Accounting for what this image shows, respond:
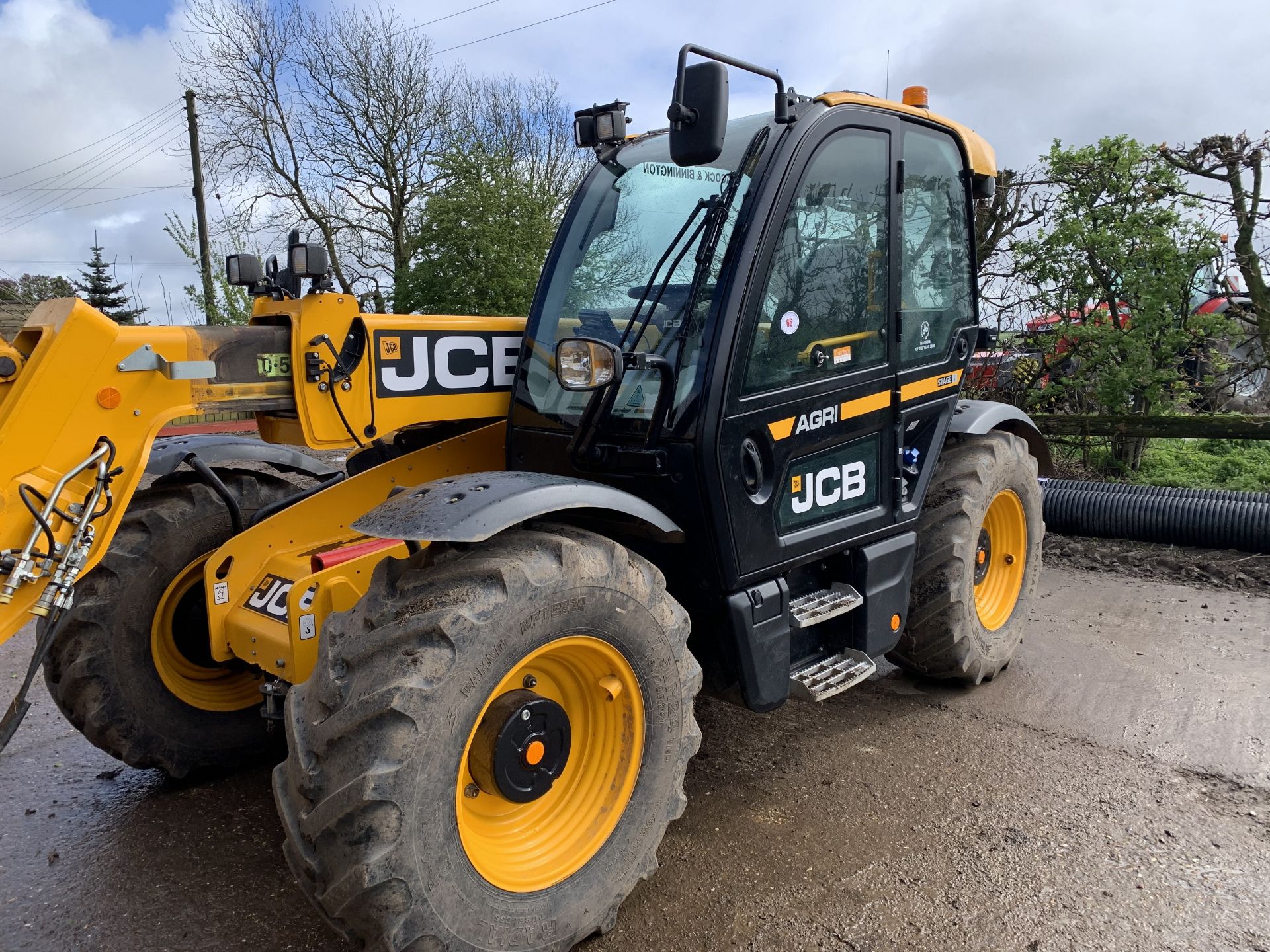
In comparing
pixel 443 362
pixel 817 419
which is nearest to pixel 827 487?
pixel 817 419

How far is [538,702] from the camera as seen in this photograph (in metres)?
2.49

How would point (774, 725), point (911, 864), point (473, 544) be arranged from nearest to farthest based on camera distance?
point (473, 544)
point (911, 864)
point (774, 725)

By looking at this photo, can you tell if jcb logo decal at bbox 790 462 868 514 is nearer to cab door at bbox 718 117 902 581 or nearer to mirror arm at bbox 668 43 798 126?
cab door at bbox 718 117 902 581

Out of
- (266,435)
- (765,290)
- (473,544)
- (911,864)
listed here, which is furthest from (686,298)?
(911,864)

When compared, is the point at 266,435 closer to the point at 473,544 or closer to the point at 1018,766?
the point at 473,544

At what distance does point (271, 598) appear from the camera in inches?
123

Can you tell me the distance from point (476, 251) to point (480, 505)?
12.0m

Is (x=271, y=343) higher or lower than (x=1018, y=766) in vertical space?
higher

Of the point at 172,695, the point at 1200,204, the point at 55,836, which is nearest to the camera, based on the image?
the point at 55,836

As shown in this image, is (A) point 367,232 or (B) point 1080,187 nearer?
(B) point 1080,187

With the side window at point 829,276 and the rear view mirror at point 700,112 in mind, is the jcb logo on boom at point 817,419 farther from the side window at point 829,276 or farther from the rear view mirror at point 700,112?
the rear view mirror at point 700,112

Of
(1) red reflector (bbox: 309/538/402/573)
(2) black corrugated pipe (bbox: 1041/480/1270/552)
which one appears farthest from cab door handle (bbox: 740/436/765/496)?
(2) black corrugated pipe (bbox: 1041/480/1270/552)

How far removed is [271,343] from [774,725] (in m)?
2.50

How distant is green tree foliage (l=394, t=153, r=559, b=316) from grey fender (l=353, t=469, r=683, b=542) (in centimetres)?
1070
